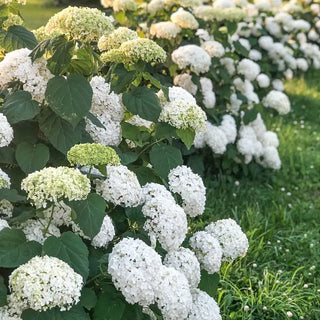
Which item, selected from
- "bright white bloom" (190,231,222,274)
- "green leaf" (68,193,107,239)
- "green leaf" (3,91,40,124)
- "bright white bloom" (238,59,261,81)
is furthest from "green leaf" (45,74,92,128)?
"bright white bloom" (238,59,261,81)

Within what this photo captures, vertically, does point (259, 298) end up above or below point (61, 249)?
below

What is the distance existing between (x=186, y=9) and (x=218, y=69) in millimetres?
512

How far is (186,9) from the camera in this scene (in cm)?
461

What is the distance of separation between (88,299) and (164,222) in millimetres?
380

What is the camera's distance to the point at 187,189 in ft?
7.36

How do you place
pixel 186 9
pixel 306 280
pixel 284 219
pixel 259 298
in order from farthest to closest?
1. pixel 186 9
2. pixel 284 219
3. pixel 306 280
4. pixel 259 298

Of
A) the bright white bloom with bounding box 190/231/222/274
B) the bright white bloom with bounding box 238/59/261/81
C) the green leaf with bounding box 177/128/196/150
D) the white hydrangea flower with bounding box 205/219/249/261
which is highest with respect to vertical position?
the green leaf with bounding box 177/128/196/150

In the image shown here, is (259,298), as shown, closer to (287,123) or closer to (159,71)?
(159,71)

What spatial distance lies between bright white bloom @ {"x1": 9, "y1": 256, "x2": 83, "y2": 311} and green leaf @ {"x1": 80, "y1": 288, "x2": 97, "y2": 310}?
147 millimetres

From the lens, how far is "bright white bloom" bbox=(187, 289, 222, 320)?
215cm

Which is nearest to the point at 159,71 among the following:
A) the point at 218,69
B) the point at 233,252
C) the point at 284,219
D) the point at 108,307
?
the point at 218,69

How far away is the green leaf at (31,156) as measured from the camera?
203cm

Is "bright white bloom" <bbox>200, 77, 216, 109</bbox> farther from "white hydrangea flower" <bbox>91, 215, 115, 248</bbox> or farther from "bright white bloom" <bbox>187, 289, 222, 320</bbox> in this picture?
"white hydrangea flower" <bbox>91, 215, 115, 248</bbox>

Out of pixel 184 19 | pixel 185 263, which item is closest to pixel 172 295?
pixel 185 263
